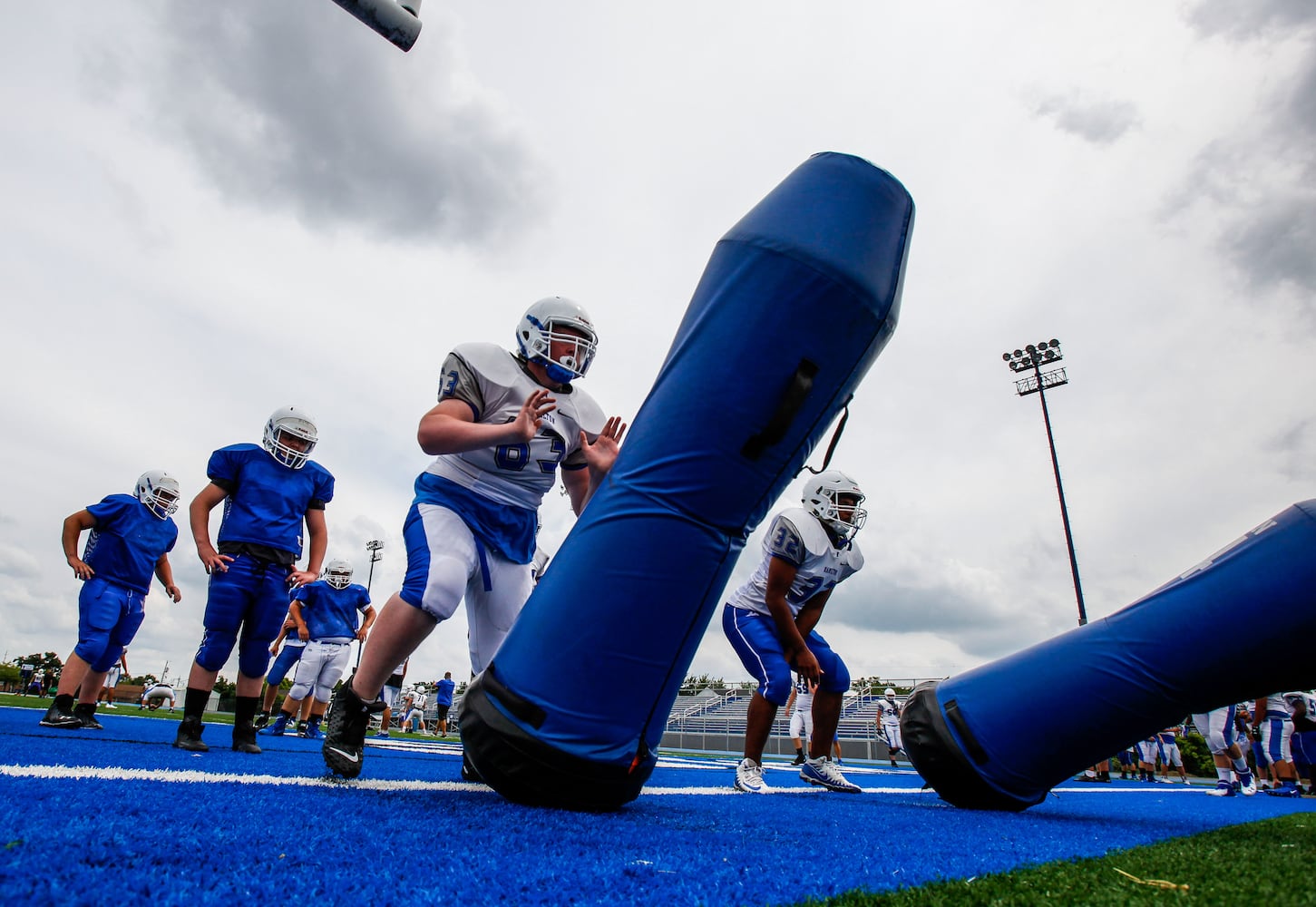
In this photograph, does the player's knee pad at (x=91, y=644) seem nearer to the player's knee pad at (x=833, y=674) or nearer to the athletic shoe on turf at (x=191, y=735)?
the athletic shoe on turf at (x=191, y=735)

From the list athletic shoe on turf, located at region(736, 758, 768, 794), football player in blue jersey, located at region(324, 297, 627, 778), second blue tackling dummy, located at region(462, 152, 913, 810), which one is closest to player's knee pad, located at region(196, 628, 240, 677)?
football player in blue jersey, located at region(324, 297, 627, 778)

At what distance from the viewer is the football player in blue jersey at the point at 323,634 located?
804 centimetres

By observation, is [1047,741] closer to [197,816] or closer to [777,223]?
[777,223]

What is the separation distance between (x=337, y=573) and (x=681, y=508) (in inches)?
289

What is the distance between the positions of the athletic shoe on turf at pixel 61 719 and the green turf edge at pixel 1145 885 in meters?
5.75

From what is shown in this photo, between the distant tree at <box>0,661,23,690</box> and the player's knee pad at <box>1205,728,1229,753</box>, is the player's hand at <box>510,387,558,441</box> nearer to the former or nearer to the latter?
the player's knee pad at <box>1205,728,1229,753</box>

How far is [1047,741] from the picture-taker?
3.02 m

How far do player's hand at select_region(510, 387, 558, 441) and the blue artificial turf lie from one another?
109cm

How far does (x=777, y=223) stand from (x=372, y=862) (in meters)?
1.85

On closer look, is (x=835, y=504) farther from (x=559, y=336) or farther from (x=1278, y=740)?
(x=1278, y=740)

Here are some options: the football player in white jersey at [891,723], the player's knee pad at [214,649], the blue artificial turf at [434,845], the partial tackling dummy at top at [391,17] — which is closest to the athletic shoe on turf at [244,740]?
the player's knee pad at [214,649]

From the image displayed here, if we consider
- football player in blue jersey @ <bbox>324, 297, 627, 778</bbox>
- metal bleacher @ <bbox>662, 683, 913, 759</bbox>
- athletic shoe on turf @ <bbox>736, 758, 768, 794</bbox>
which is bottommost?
metal bleacher @ <bbox>662, 683, 913, 759</bbox>

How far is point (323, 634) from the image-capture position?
8141mm

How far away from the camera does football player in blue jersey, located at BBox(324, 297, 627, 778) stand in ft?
8.06
